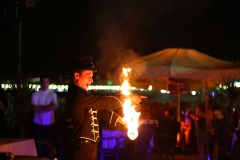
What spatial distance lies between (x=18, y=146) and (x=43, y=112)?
3.65m

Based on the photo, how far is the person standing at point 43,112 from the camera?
10.2 metres

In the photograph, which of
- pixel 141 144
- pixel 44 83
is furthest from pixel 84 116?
pixel 44 83

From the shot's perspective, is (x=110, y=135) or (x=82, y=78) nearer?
(x=82, y=78)

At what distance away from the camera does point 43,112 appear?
33.6 feet

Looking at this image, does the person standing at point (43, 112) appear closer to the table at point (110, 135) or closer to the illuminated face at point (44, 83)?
the illuminated face at point (44, 83)

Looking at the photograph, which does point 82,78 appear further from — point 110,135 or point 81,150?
point 110,135

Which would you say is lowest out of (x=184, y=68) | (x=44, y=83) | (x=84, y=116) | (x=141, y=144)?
(x=141, y=144)

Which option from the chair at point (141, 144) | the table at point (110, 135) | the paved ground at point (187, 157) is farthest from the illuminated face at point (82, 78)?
the paved ground at point (187, 157)

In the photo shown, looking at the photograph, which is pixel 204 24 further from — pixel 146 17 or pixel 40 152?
pixel 40 152

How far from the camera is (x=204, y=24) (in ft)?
47.8

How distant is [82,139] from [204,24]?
32.2ft

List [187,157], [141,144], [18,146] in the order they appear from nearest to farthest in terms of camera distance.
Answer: [18,146], [141,144], [187,157]

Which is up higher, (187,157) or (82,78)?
(82,78)

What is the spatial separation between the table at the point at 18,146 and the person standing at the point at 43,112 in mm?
2995
